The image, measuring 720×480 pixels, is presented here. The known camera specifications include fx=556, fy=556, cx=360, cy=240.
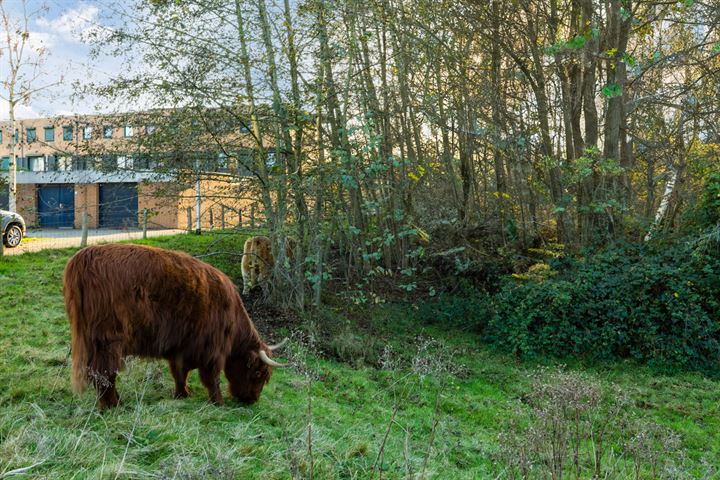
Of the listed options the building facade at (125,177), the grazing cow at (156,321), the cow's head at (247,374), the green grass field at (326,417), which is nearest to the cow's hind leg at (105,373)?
the grazing cow at (156,321)

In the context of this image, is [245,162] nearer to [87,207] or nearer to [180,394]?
[87,207]

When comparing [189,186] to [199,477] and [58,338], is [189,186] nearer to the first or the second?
[58,338]

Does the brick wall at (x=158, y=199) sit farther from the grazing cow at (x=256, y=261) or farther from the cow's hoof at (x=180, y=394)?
the cow's hoof at (x=180, y=394)

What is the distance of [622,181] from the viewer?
12.1m

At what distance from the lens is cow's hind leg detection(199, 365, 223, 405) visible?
5.33 meters

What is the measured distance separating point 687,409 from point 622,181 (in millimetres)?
5928

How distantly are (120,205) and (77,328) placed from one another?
6691 millimetres

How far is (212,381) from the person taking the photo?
17.6ft

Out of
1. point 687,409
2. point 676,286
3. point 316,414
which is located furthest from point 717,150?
point 316,414

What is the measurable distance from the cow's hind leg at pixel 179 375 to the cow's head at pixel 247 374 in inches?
17.0

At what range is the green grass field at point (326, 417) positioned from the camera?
11.4 ft

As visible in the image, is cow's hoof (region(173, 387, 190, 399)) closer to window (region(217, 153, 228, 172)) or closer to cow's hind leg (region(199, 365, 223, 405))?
cow's hind leg (region(199, 365, 223, 405))

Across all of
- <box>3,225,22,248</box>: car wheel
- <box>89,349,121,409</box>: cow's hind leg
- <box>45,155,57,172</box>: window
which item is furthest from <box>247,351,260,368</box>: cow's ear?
<box>3,225,22,248</box>: car wheel

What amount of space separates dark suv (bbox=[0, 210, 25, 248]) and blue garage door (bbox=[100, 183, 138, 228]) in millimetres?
3390
